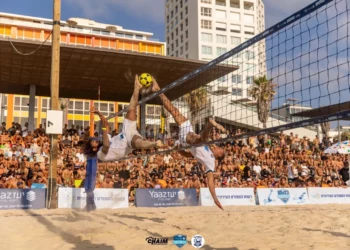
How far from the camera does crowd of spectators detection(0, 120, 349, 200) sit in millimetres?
13055

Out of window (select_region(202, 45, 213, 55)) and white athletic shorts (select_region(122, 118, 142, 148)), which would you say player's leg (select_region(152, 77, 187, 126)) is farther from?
window (select_region(202, 45, 213, 55))

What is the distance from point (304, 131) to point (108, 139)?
28.8m

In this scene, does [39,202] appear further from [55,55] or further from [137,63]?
[137,63]

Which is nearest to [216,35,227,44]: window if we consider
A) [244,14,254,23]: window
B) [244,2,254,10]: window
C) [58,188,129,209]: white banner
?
[244,14,254,23]: window

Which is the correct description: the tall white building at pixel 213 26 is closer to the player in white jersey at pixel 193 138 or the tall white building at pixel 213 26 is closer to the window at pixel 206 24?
the window at pixel 206 24

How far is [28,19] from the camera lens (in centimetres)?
5825

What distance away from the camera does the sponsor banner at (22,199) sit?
35.3 ft

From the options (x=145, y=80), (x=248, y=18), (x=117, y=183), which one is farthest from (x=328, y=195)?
(x=248, y=18)

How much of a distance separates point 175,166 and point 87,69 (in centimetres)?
594

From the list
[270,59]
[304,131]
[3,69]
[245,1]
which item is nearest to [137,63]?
[3,69]

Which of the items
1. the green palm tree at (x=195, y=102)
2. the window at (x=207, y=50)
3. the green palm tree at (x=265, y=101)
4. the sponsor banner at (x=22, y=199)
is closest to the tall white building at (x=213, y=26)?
the window at (x=207, y=50)

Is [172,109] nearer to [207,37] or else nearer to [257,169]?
[257,169]

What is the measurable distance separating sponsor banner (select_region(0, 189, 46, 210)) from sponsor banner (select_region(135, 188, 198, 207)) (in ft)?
9.52

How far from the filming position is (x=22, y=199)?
428 inches
